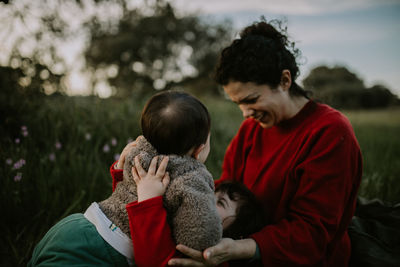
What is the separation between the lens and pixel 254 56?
1.92 m

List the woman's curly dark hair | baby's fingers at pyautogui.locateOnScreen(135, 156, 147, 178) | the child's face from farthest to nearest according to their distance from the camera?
the woman's curly dark hair < the child's face < baby's fingers at pyautogui.locateOnScreen(135, 156, 147, 178)

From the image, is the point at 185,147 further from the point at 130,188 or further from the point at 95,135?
the point at 95,135

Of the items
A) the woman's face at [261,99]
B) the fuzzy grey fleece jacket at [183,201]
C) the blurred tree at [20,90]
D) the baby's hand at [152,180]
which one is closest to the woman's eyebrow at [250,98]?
the woman's face at [261,99]

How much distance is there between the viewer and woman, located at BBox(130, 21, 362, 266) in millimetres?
1613

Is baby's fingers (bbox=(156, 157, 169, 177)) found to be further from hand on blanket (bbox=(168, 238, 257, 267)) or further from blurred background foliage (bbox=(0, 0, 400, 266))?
blurred background foliage (bbox=(0, 0, 400, 266))

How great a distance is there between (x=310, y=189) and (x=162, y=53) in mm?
24886

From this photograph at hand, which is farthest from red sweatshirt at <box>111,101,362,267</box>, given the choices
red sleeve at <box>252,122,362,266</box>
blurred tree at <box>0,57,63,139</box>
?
blurred tree at <box>0,57,63,139</box>

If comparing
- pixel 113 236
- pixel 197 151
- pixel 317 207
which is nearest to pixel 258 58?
pixel 197 151

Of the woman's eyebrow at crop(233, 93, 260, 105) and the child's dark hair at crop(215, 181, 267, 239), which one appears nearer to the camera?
the child's dark hair at crop(215, 181, 267, 239)

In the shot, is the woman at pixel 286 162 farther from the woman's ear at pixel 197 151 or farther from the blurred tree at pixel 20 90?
the blurred tree at pixel 20 90

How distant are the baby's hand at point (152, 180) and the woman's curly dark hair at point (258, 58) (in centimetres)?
95

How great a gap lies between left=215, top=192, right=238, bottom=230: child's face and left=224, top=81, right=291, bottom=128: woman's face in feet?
2.19

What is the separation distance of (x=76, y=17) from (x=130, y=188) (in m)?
2.91

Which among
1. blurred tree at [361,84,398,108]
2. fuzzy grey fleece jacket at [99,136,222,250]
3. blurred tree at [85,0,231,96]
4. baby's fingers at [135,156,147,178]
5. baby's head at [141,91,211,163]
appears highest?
blurred tree at [85,0,231,96]
